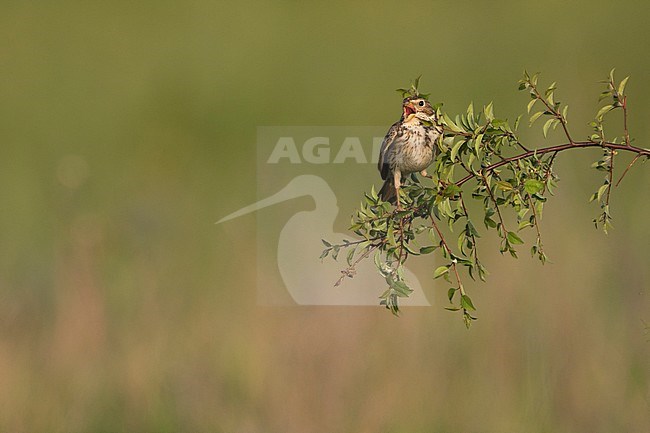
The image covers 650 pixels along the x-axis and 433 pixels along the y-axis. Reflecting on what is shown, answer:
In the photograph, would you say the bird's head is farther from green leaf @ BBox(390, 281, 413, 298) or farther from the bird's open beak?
green leaf @ BBox(390, 281, 413, 298)

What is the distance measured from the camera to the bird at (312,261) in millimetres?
5305

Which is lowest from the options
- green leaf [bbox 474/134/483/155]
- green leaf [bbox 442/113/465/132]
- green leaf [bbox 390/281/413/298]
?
green leaf [bbox 390/281/413/298]

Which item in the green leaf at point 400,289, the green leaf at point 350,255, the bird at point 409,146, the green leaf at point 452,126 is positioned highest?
the bird at point 409,146

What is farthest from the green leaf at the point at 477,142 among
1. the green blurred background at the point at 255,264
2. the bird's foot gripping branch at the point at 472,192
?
the green blurred background at the point at 255,264

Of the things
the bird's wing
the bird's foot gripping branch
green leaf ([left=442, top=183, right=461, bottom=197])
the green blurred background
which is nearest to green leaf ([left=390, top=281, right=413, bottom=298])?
the bird's foot gripping branch

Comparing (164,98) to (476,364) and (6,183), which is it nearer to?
(6,183)

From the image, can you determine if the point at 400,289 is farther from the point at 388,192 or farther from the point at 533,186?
the point at 388,192

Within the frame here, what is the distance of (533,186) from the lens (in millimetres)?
2627

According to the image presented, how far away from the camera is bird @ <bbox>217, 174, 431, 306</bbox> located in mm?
5305

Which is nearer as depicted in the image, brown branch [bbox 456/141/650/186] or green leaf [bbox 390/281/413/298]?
brown branch [bbox 456/141/650/186]

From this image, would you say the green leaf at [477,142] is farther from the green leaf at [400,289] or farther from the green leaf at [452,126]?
the green leaf at [400,289]

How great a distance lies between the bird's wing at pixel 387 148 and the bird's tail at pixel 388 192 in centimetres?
6

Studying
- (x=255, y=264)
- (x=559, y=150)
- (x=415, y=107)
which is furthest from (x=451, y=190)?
(x=255, y=264)

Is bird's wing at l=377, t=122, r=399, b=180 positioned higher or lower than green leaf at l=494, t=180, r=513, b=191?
higher
